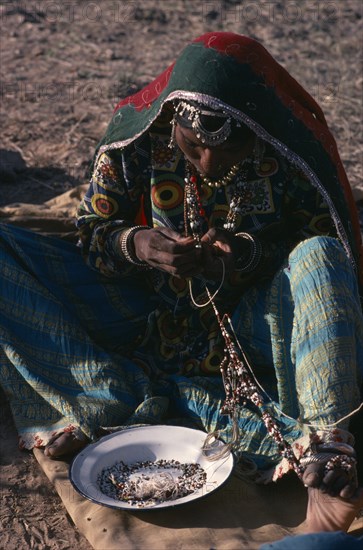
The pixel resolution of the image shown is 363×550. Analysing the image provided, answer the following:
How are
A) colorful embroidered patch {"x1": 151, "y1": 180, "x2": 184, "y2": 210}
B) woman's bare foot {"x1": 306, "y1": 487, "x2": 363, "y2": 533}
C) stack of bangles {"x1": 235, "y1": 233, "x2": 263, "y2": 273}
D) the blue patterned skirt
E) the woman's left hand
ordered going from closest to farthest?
woman's bare foot {"x1": 306, "y1": 487, "x2": 363, "y2": 533}
the blue patterned skirt
the woman's left hand
stack of bangles {"x1": 235, "y1": 233, "x2": 263, "y2": 273}
colorful embroidered patch {"x1": 151, "y1": 180, "x2": 184, "y2": 210}

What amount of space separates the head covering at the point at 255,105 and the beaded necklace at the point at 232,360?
0.21 m

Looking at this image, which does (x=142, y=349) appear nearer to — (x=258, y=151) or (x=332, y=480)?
(x=258, y=151)

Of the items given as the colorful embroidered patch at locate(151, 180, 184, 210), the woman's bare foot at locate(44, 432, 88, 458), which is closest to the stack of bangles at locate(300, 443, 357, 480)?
the woman's bare foot at locate(44, 432, 88, 458)

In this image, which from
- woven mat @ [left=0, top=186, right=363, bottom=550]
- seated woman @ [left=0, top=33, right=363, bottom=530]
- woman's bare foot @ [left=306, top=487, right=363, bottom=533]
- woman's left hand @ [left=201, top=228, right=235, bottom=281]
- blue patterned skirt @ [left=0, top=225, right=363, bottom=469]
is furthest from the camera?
woman's left hand @ [left=201, top=228, right=235, bottom=281]

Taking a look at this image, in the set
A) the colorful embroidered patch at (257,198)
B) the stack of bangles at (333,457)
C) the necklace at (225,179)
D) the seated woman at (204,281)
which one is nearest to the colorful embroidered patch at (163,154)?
the seated woman at (204,281)

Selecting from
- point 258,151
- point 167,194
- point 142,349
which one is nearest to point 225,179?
point 258,151

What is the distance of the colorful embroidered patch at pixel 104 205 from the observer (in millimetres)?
A: 3213

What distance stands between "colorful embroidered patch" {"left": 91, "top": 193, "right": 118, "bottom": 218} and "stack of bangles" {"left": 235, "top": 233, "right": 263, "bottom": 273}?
459 millimetres

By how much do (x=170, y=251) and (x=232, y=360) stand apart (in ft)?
1.32

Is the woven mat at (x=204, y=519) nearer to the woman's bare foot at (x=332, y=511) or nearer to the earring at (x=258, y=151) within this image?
the woman's bare foot at (x=332, y=511)

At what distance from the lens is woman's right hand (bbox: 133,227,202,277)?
287cm

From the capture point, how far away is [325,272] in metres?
2.72

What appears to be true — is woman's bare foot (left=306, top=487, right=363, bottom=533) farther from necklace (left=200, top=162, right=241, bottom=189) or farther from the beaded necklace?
necklace (left=200, top=162, right=241, bottom=189)

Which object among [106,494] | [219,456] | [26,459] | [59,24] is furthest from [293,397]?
[59,24]
